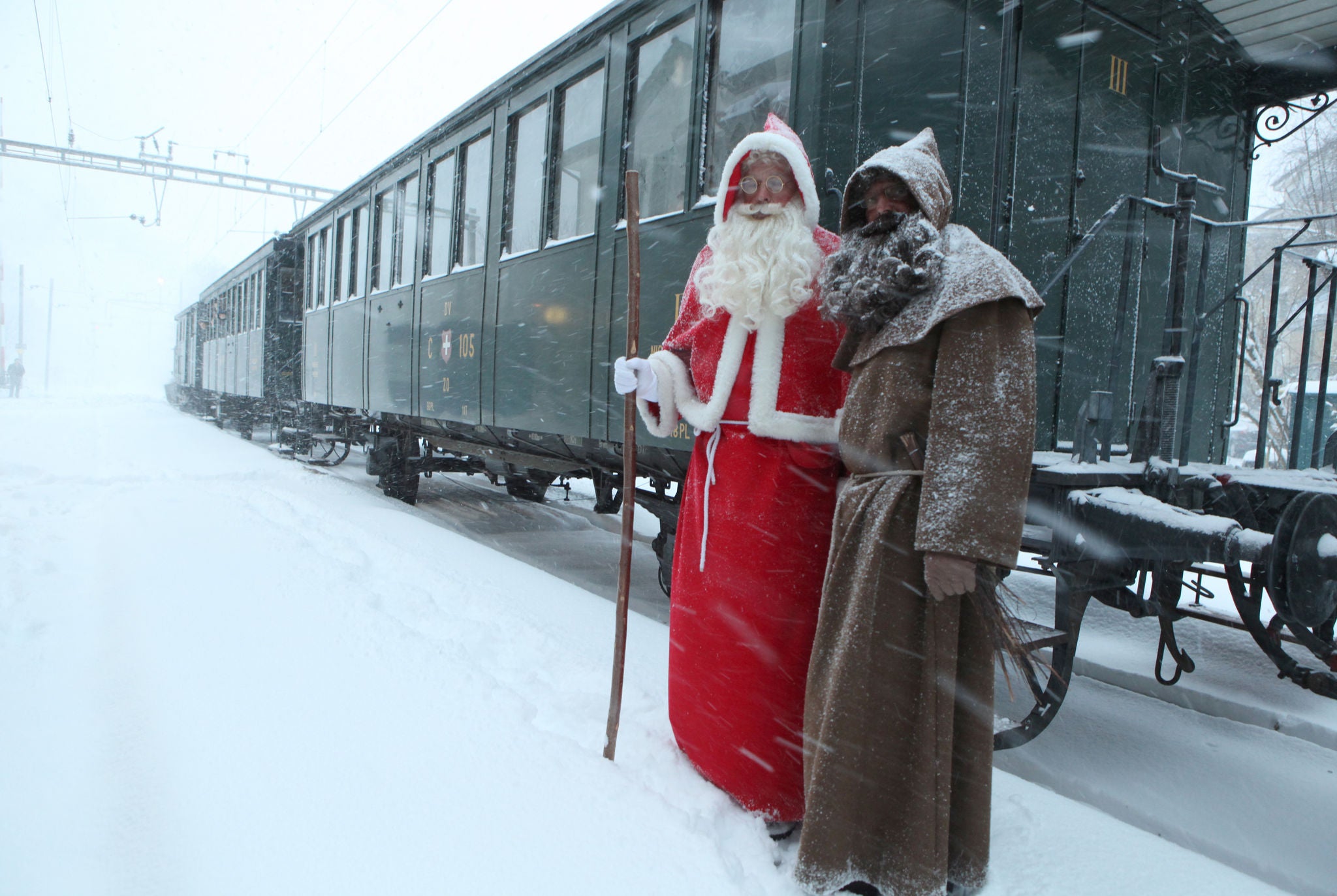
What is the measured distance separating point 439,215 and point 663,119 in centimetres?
319

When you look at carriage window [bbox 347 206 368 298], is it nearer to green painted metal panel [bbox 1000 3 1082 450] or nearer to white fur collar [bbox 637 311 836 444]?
green painted metal panel [bbox 1000 3 1082 450]

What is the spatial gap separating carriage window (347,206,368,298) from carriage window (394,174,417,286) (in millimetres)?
1052

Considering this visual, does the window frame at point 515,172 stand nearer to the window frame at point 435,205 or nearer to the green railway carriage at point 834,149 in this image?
the green railway carriage at point 834,149

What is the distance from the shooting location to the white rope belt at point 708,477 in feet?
7.13

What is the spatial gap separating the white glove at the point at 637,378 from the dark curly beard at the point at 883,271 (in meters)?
0.58

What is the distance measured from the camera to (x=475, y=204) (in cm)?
582

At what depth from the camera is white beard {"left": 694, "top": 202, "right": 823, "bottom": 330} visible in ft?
6.81

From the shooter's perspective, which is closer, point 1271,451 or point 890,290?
point 890,290

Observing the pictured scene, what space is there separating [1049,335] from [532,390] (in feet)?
9.51

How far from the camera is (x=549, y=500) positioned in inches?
358

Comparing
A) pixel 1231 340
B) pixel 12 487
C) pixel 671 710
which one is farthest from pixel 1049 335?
pixel 12 487

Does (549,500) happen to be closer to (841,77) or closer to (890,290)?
(841,77)

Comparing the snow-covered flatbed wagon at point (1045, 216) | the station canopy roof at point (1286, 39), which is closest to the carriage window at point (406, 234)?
the snow-covered flatbed wagon at point (1045, 216)

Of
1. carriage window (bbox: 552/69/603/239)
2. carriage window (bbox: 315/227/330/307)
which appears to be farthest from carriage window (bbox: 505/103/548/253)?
carriage window (bbox: 315/227/330/307)
